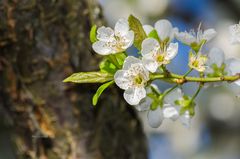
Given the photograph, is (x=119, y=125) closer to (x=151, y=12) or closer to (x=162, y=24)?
(x=162, y=24)

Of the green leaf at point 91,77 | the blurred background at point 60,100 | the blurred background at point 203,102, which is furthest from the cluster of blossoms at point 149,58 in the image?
the blurred background at point 203,102

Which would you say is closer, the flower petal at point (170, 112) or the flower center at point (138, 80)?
the flower center at point (138, 80)

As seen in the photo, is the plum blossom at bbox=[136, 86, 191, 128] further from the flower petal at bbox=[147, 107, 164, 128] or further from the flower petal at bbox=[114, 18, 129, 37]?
the flower petal at bbox=[114, 18, 129, 37]

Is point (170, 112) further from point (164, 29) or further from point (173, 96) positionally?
point (164, 29)

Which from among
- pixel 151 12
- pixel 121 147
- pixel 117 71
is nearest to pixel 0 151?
pixel 151 12

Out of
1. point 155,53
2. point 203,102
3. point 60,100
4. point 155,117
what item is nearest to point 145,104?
point 155,117

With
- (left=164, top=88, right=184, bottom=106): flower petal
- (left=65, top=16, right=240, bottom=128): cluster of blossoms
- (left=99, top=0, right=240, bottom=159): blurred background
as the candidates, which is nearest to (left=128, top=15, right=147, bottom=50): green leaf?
(left=65, top=16, right=240, bottom=128): cluster of blossoms

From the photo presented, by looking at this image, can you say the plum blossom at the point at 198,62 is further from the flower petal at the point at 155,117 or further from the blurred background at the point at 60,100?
the blurred background at the point at 60,100
